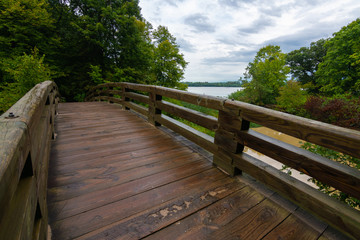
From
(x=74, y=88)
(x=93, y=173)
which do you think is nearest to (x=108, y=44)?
(x=74, y=88)

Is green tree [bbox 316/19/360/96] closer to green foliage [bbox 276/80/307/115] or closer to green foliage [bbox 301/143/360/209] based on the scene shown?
green foliage [bbox 276/80/307/115]

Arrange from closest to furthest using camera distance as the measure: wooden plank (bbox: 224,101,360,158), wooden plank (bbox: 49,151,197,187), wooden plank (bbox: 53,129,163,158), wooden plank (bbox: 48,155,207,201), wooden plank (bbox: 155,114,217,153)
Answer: wooden plank (bbox: 224,101,360,158)
wooden plank (bbox: 48,155,207,201)
wooden plank (bbox: 49,151,197,187)
wooden plank (bbox: 155,114,217,153)
wooden plank (bbox: 53,129,163,158)

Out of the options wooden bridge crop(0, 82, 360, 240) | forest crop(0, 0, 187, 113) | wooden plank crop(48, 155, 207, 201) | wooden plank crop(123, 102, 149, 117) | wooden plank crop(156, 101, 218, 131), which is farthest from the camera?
forest crop(0, 0, 187, 113)

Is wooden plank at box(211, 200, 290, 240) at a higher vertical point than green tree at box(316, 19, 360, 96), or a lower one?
lower

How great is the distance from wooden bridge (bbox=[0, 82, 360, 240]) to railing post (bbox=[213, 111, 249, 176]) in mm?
13

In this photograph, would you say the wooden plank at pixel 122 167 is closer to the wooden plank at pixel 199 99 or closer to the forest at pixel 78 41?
the wooden plank at pixel 199 99

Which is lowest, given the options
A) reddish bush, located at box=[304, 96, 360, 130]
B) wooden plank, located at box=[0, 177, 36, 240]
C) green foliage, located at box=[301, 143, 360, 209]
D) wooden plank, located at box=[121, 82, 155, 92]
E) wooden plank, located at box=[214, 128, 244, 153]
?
reddish bush, located at box=[304, 96, 360, 130]

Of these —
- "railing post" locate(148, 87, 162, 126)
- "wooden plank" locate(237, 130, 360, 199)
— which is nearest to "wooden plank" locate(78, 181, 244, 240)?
"wooden plank" locate(237, 130, 360, 199)

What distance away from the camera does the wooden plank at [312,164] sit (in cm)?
121

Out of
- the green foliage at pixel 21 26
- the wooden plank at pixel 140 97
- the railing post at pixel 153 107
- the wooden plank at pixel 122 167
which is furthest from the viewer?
the green foliage at pixel 21 26

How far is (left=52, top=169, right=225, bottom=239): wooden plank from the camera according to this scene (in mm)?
1330

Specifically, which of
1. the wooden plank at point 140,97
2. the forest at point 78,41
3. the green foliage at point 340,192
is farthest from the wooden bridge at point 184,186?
the forest at point 78,41

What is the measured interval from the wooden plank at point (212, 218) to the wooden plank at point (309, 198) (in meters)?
0.22

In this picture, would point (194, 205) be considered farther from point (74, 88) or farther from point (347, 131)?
point (74, 88)
